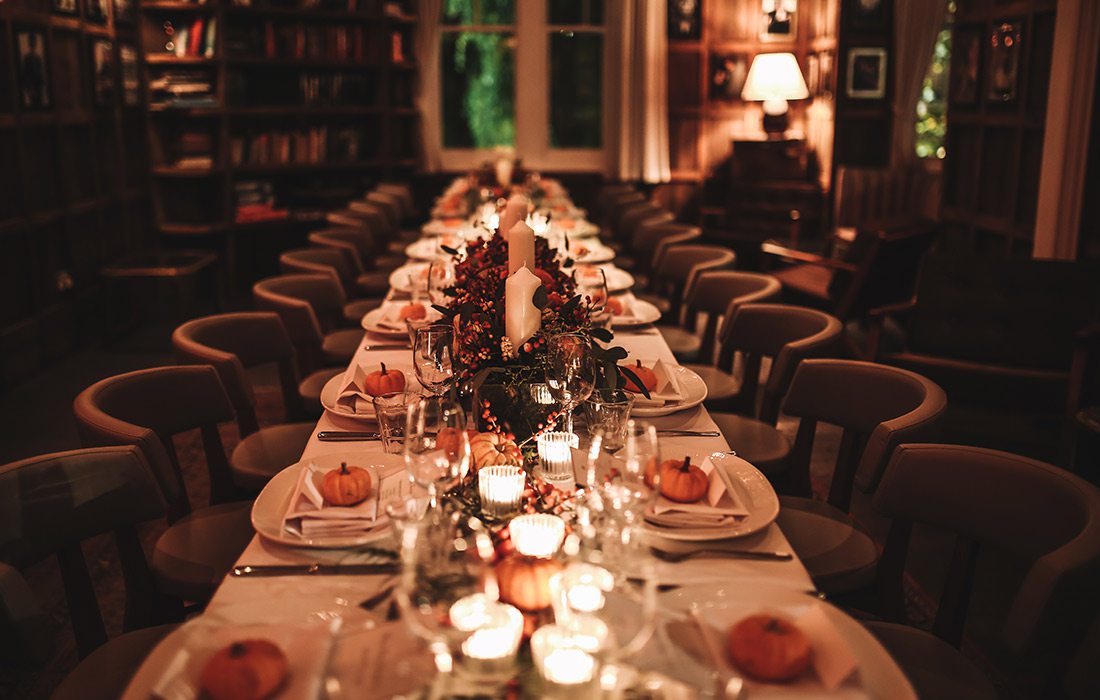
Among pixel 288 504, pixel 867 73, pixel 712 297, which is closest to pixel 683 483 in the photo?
pixel 288 504

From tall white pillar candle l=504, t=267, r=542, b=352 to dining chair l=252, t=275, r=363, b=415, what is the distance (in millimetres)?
1584

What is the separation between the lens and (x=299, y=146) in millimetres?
8391

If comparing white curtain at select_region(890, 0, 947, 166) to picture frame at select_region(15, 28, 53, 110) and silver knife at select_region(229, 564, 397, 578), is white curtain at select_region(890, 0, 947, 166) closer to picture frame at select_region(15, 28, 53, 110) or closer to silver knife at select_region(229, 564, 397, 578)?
picture frame at select_region(15, 28, 53, 110)

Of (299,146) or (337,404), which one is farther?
(299,146)

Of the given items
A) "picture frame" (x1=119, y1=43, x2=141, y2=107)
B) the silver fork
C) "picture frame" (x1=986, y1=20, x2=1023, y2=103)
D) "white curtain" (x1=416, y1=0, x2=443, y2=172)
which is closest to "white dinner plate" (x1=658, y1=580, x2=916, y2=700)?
the silver fork

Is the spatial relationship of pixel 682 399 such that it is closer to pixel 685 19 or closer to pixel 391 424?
pixel 391 424

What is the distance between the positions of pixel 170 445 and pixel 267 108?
5855 millimetres

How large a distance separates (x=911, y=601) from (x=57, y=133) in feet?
18.0

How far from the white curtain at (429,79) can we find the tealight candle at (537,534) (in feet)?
27.4

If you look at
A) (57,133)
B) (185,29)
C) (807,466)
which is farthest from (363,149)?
(807,466)

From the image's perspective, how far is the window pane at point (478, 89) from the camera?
984 centimetres

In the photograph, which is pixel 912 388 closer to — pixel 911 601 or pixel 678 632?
pixel 911 601

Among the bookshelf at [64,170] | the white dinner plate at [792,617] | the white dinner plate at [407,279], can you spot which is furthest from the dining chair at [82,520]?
the bookshelf at [64,170]

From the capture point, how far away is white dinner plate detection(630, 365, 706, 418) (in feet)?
7.89
